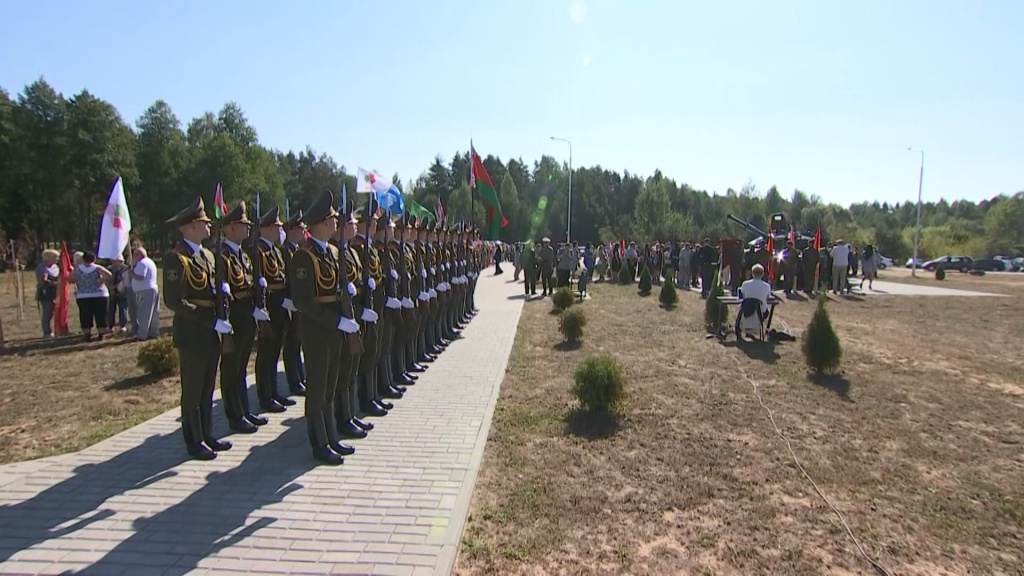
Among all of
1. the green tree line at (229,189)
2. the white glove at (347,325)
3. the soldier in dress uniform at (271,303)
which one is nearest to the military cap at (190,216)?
the soldier in dress uniform at (271,303)

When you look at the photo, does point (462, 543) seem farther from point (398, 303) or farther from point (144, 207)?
point (144, 207)

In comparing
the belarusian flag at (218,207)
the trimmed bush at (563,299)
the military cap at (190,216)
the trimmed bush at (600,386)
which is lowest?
the trimmed bush at (600,386)

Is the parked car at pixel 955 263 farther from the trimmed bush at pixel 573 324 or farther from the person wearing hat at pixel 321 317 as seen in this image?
the person wearing hat at pixel 321 317

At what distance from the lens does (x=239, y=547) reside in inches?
146

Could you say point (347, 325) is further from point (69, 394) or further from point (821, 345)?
point (821, 345)

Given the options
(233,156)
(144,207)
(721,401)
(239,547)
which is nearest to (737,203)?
(233,156)

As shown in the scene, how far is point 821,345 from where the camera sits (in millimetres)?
8516

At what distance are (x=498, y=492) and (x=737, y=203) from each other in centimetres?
7886

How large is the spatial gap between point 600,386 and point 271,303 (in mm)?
3668

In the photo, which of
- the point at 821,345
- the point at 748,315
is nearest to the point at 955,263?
the point at 748,315

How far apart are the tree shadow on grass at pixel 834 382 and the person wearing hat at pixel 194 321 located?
7.12 m

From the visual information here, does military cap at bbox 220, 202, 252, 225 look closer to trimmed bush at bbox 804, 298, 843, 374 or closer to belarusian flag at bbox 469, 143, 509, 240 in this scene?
trimmed bush at bbox 804, 298, 843, 374

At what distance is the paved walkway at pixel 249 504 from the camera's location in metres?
3.57

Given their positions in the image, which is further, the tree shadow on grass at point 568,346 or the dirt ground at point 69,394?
the tree shadow on grass at point 568,346
